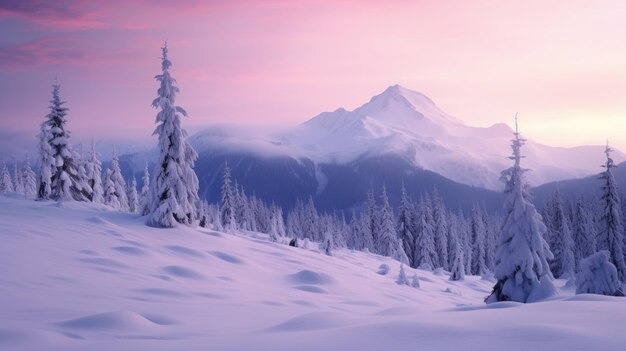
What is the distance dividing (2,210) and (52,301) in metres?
16.5

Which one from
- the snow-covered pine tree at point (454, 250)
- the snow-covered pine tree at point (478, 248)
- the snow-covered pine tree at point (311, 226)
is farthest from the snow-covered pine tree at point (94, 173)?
the snow-covered pine tree at point (478, 248)

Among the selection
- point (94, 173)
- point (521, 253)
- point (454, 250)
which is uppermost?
point (94, 173)

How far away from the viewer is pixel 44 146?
1280 inches

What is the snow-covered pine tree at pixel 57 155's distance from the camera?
32062 millimetres

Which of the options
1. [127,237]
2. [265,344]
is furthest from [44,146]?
[265,344]

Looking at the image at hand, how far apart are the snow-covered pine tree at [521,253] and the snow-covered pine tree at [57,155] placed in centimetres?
3014

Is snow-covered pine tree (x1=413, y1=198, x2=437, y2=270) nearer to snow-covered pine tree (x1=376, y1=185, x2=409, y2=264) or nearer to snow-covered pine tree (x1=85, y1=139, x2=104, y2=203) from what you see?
snow-covered pine tree (x1=376, y1=185, x2=409, y2=264)

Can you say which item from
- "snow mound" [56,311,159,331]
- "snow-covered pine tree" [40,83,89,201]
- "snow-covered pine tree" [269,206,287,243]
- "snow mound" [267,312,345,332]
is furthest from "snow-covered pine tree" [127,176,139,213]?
"snow mound" [267,312,345,332]

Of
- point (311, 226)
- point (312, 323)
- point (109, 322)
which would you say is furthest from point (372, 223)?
point (109, 322)

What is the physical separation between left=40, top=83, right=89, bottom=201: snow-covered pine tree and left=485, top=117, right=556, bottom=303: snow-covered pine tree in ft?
98.9

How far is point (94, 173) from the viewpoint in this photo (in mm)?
49312

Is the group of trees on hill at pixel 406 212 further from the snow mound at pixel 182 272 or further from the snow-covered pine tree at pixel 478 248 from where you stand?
the snow mound at pixel 182 272

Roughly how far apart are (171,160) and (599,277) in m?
24.9

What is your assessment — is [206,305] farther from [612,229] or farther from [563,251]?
[563,251]
